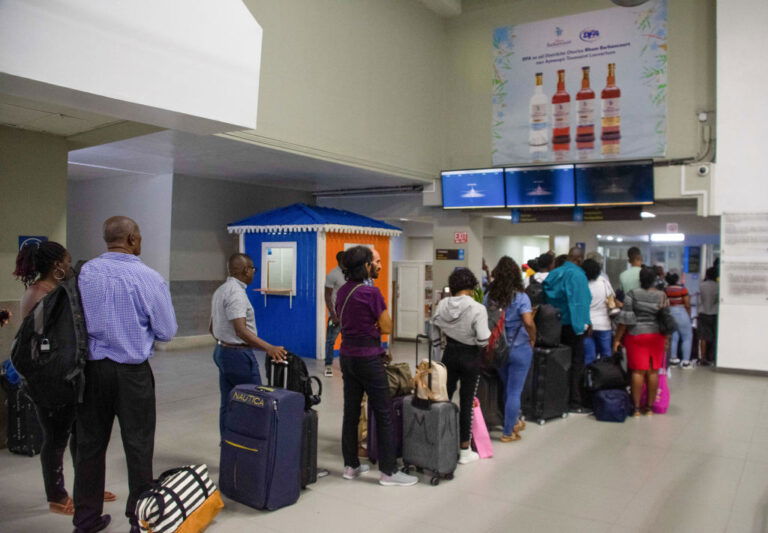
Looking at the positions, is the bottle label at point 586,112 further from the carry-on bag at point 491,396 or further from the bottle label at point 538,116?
the carry-on bag at point 491,396

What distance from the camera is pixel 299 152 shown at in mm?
7723

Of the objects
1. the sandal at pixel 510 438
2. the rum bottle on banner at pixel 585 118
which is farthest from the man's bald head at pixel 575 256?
the rum bottle on banner at pixel 585 118

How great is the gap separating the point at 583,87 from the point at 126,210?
787 cm

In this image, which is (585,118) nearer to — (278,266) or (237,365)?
(278,266)

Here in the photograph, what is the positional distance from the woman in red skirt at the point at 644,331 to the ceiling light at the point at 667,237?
863cm

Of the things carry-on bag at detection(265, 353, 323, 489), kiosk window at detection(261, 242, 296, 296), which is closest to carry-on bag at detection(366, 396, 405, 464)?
carry-on bag at detection(265, 353, 323, 489)

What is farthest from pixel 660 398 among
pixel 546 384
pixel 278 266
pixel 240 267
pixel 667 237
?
pixel 667 237

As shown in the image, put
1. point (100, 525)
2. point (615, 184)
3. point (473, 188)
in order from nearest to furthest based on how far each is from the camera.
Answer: point (100, 525) < point (615, 184) < point (473, 188)

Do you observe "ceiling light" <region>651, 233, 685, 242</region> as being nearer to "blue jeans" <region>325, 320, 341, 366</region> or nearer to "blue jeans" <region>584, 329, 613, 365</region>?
"blue jeans" <region>584, 329, 613, 365</region>

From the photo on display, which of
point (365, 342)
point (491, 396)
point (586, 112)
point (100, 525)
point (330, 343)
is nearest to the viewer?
point (100, 525)

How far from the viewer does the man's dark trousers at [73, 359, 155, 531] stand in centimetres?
294

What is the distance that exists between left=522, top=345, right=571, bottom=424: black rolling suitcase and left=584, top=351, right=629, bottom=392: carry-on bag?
279 millimetres

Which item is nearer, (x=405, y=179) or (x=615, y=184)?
(x=615, y=184)

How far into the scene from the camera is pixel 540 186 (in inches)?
383
